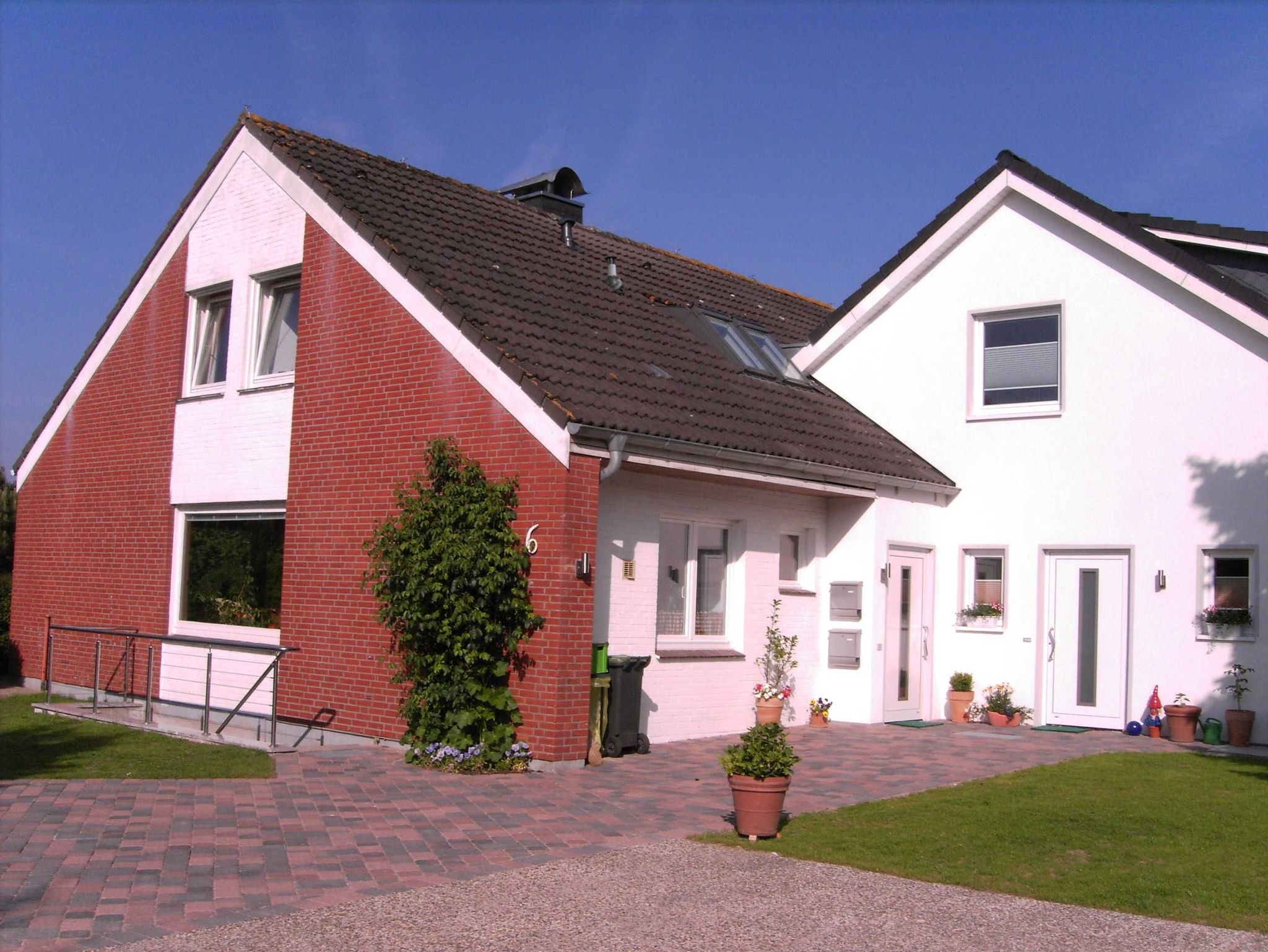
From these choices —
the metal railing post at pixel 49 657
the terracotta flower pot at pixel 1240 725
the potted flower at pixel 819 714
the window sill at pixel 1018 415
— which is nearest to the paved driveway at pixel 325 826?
the potted flower at pixel 819 714

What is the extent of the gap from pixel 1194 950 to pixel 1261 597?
9.11 m

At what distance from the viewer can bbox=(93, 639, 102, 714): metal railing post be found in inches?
583

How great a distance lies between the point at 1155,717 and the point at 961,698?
2.33 m

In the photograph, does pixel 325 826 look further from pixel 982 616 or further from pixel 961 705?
pixel 982 616

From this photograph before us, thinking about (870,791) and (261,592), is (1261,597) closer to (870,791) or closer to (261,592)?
(870,791)

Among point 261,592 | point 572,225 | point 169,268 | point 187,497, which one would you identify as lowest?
point 261,592

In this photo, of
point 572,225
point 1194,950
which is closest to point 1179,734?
point 1194,950

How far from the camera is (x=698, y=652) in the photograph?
13.3m

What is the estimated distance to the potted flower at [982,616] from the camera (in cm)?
1595

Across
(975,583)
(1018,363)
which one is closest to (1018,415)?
(1018,363)

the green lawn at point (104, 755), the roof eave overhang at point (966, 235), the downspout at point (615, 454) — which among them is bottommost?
the green lawn at point (104, 755)

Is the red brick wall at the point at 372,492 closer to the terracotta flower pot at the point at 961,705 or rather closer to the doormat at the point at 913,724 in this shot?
the doormat at the point at 913,724

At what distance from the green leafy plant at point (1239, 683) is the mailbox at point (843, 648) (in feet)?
13.6

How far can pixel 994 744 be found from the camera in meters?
13.8
